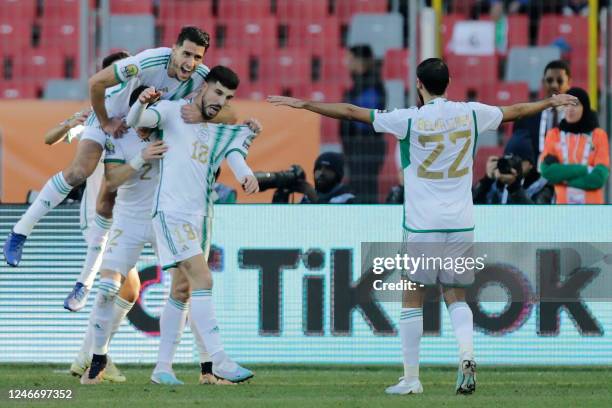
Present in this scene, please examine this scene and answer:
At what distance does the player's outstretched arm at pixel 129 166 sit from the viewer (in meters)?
8.56

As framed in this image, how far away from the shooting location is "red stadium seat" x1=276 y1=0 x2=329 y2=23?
1625 cm

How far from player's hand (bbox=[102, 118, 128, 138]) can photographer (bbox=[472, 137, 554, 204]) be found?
3.04 meters

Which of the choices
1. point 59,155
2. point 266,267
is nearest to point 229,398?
point 266,267

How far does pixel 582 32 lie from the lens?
54.3ft

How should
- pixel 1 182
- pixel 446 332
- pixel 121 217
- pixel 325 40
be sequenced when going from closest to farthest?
pixel 121 217 < pixel 446 332 < pixel 1 182 < pixel 325 40

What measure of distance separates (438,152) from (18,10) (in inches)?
364

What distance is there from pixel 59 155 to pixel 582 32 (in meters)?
6.11

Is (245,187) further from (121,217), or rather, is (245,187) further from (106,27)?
(106,27)

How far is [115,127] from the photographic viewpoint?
354 inches

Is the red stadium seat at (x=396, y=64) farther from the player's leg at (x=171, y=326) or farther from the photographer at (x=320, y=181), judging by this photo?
the player's leg at (x=171, y=326)

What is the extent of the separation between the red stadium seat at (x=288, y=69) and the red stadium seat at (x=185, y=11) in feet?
2.61

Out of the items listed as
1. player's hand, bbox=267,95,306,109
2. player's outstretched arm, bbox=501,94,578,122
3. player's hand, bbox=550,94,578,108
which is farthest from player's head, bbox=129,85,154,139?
player's hand, bbox=550,94,578,108

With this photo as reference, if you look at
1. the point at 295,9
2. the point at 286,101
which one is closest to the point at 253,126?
the point at 286,101

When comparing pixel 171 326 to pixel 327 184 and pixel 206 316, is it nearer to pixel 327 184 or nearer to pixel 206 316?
pixel 206 316
